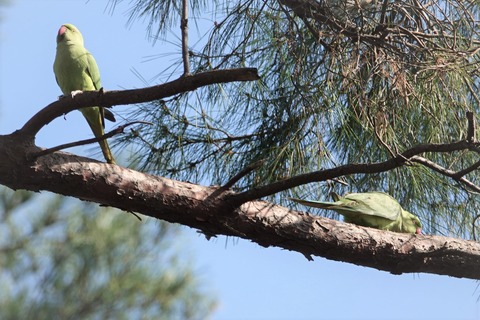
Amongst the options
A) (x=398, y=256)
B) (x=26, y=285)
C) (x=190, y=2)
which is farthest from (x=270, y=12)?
(x=26, y=285)

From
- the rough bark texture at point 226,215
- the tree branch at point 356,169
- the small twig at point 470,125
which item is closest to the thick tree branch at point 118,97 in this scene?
the rough bark texture at point 226,215

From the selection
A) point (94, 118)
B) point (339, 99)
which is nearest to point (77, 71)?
point (94, 118)

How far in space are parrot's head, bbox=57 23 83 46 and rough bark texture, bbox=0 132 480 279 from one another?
0.90 metres

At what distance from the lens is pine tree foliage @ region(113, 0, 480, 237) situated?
1.42 m

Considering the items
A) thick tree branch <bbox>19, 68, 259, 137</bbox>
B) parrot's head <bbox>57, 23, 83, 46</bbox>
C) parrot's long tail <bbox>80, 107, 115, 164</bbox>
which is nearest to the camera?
thick tree branch <bbox>19, 68, 259, 137</bbox>

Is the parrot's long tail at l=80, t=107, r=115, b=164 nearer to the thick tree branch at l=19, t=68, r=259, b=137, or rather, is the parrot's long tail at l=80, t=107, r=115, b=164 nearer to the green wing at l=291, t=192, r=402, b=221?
the thick tree branch at l=19, t=68, r=259, b=137

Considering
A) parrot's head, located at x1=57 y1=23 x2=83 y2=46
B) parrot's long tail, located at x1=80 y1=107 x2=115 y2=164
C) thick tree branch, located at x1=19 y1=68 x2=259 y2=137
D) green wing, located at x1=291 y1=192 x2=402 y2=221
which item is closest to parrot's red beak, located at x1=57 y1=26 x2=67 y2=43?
parrot's head, located at x1=57 y1=23 x2=83 y2=46

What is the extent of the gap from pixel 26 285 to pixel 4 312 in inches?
5.3

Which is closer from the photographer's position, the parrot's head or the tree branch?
the tree branch

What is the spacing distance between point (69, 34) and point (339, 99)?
0.89m

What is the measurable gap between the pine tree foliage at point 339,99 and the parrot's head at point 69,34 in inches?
12.9

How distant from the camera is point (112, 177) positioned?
43.3 inches

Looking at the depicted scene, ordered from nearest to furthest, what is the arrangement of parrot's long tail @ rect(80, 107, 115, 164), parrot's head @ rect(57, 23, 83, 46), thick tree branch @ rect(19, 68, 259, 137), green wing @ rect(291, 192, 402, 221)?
1. thick tree branch @ rect(19, 68, 259, 137)
2. green wing @ rect(291, 192, 402, 221)
3. parrot's long tail @ rect(80, 107, 115, 164)
4. parrot's head @ rect(57, 23, 83, 46)

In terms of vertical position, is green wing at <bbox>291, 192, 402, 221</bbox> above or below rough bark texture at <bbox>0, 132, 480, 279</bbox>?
above
